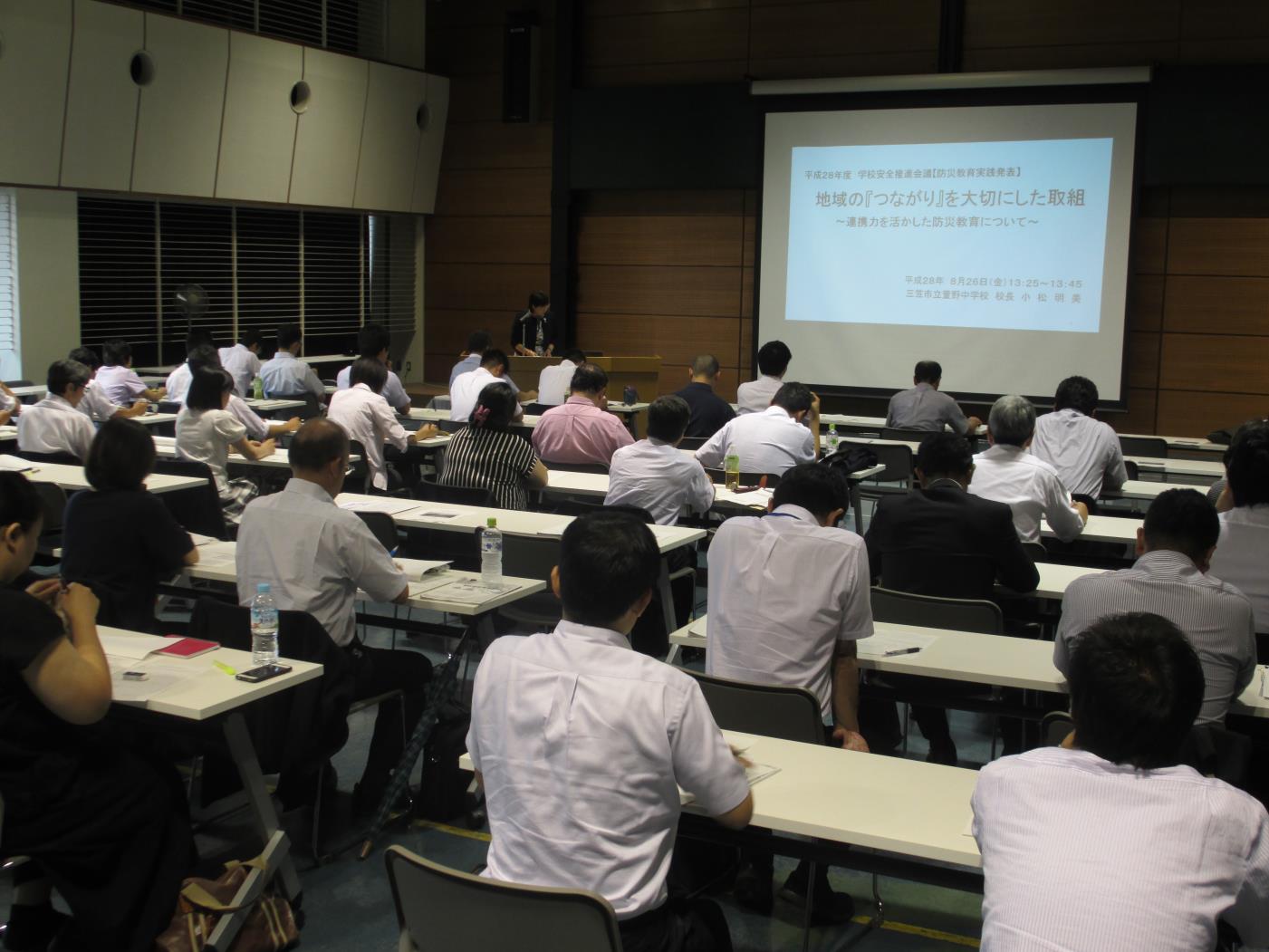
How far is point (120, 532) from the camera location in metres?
3.90

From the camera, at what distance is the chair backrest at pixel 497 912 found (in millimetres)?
1977

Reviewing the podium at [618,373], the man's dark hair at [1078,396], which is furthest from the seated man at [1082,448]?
the podium at [618,373]

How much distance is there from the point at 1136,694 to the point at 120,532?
3137mm

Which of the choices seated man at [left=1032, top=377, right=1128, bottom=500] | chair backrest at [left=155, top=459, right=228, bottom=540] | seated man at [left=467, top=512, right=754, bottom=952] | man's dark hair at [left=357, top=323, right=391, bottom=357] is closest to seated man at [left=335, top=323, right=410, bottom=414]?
man's dark hair at [left=357, top=323, right=391, bottom=357]

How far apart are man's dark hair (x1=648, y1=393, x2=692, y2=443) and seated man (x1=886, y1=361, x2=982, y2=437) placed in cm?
342

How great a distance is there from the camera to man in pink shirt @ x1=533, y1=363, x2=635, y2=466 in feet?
22.2

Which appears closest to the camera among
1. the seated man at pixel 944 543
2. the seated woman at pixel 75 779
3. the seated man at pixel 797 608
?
the seated woman at pixel 75 779

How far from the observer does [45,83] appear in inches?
376

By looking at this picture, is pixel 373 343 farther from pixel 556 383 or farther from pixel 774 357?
pixel 774 357

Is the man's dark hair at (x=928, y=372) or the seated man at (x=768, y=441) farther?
the man's dark hair at (x=928, y=372)

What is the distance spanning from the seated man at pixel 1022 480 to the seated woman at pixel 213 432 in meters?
3.58

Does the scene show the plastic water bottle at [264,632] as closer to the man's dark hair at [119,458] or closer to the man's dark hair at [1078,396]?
the man's dark hair at [119,458]

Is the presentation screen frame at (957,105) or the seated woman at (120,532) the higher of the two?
the presentation screen frame at (957,105)

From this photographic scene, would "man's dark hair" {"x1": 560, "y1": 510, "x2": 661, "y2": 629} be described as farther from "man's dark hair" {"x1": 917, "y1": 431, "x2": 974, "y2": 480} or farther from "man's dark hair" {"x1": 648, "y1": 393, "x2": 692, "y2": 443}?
"man's dark hair" {"x1": 648, "y1": 393, "x2": 692, "y2": 443}
